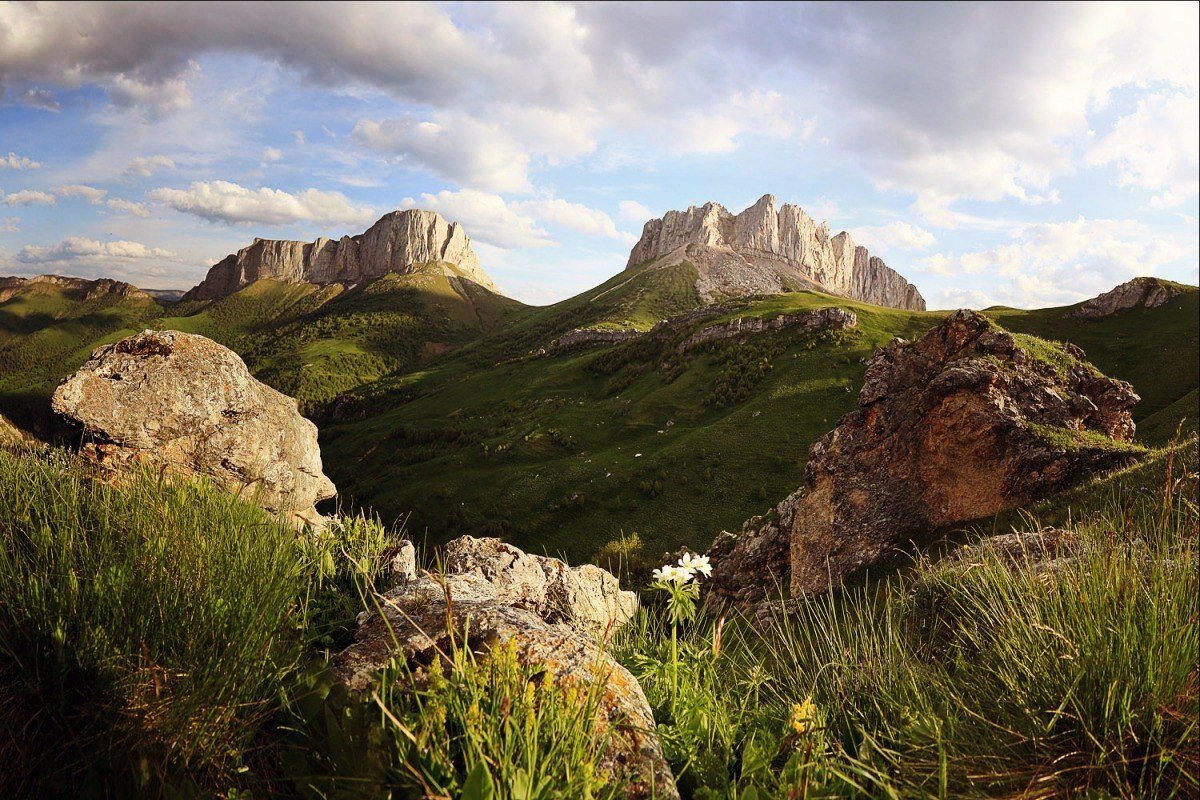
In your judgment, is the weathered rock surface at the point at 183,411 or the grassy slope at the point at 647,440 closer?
the weathered rock surface at the point at 183,411

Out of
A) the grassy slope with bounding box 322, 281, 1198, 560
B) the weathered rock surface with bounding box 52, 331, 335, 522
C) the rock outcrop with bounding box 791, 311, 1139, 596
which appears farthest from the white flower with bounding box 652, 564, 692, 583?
the grassy slope with bounding box 322, 281, 1198, 560

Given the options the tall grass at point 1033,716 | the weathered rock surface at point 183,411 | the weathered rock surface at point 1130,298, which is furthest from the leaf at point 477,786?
the weathered rock surface at point 1130,298

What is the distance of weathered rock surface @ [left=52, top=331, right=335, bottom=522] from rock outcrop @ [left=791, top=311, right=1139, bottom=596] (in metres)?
16.6

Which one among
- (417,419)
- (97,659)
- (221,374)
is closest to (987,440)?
(97,659)

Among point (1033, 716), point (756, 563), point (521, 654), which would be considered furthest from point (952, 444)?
point (521, 654)

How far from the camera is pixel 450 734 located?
8.61 feet

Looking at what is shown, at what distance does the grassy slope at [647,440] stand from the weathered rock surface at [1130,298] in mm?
1733

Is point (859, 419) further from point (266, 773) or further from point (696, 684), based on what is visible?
point (266, 773)

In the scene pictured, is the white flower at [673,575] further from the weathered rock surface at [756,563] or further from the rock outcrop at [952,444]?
the weathered rock surface at [756,563]

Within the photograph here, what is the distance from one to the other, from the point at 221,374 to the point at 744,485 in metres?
34.5

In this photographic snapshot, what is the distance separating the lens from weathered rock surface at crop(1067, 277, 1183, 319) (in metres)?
67.9

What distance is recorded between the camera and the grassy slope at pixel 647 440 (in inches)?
1624

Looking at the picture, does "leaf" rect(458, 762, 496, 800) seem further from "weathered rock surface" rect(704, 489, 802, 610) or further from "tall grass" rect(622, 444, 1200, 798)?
"weathered rock surface" rect(704, 489, 802, 610)

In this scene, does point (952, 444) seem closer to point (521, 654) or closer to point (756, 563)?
point (756, 563)
